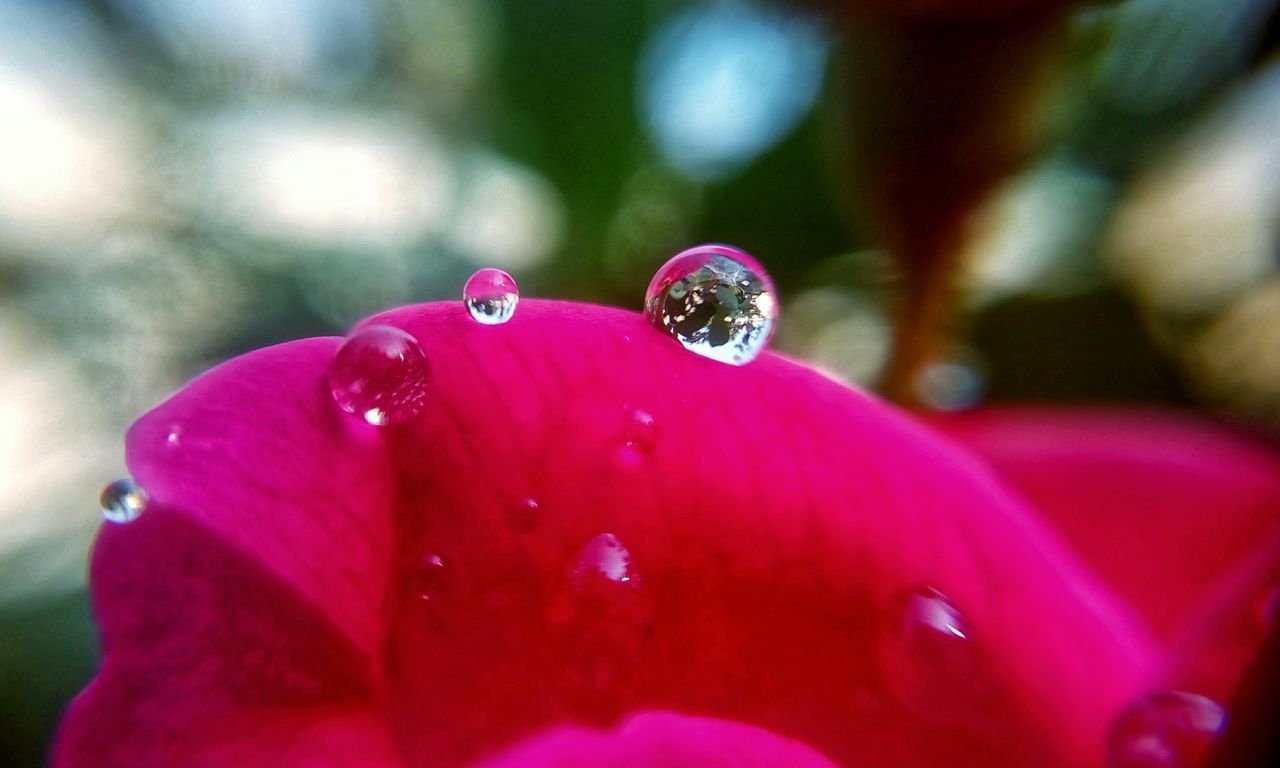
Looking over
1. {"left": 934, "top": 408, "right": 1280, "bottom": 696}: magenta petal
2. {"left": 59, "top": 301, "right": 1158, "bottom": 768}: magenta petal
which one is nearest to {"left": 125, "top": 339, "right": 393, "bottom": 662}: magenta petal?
{"left": 59, "top": 301, "right": 1158, "bottom": 768}: magenta petal

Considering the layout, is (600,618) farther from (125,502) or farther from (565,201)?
(565,201)

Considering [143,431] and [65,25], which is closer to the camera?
[143,431]

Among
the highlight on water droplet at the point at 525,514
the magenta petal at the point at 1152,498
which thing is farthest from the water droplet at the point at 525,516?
the magenta petal at the point at 1152,498

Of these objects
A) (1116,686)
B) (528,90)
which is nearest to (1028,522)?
(1116,686)

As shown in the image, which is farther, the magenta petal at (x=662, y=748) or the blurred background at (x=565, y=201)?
the blurred background at (x=565, y=201)

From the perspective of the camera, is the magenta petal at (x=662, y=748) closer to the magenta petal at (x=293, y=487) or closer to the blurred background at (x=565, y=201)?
the magenta petal at (x=293, y=487)

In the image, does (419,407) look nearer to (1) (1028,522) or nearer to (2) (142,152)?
(1) (1028,522)

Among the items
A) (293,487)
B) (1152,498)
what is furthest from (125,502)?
(1152,498)
